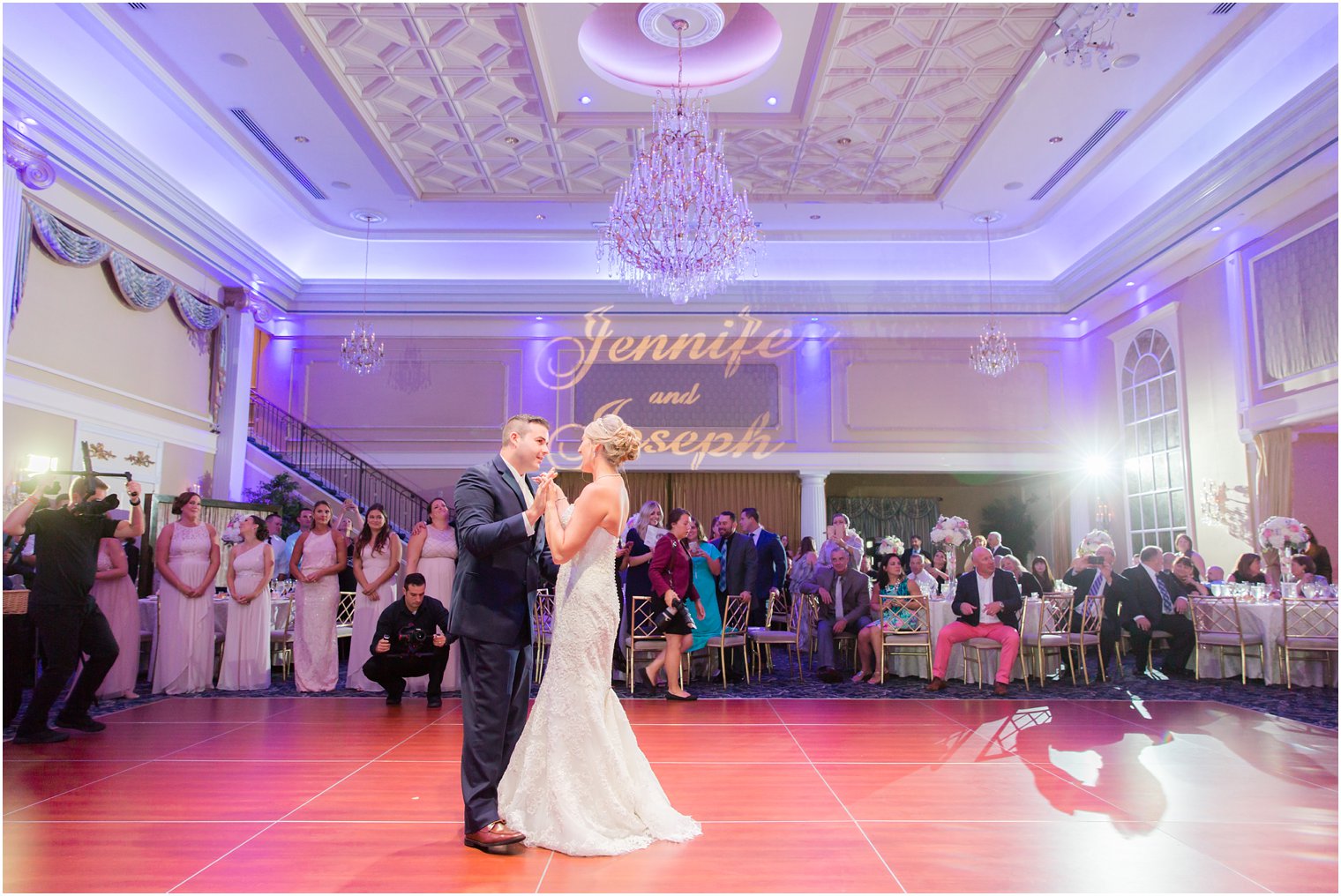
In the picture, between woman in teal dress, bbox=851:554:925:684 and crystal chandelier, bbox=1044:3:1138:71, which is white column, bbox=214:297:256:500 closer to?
woman in teal dress, bbox=851:554:925:684

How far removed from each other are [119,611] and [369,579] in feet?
5.29

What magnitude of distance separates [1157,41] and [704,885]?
24.5 feet

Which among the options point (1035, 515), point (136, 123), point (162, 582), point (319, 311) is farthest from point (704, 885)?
point (1035, 515)

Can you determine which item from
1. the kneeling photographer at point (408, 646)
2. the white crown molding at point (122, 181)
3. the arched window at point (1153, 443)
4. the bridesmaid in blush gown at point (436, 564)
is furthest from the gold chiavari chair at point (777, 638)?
the white crown molding at point (122, 181)

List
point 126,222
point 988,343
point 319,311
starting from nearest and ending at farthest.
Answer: point 126,222 → point 988,343 → point 319,311

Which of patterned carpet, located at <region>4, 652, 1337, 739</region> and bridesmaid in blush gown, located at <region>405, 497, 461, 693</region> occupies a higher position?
bridesmaid in blush gown, located at <region>405, 497, 461, 693</region>

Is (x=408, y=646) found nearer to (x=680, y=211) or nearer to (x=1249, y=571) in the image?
(x=680, y=211)

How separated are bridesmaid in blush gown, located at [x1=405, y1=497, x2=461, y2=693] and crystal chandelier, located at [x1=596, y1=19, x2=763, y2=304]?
2.69 metres

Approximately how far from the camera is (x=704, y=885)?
100 inches

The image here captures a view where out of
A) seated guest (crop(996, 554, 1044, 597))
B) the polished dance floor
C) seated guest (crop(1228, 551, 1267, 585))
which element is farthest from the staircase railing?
seated guest (crop(1228, 551, 1267, 585))

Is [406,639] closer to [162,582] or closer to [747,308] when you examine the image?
[162,582]

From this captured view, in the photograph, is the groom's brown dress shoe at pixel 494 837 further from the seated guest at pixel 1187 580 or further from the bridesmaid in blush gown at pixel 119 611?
the seated guest at pixel 1187 580

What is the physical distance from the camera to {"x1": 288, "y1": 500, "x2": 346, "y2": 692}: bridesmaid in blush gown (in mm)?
6461

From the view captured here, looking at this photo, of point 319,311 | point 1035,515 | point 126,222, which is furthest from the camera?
point 1035,515
